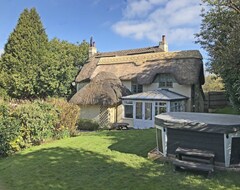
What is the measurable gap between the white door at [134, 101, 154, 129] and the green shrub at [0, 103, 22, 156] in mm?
12725

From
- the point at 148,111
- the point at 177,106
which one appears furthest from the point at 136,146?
the point at 177,106

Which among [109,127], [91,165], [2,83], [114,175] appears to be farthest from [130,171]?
[2,83]

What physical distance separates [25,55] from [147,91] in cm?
1768

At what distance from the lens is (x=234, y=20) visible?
33.9 ft

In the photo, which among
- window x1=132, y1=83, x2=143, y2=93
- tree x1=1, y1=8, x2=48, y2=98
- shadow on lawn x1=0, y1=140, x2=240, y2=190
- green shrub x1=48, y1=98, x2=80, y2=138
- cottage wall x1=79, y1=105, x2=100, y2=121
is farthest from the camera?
tree x1=1, y1=8, x2=48, y2=98

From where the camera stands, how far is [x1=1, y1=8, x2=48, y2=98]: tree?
3144cm

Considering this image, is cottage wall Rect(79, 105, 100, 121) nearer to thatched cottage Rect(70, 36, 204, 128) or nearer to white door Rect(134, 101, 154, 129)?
thatched cottage Rect(70, 36, 204, 128)

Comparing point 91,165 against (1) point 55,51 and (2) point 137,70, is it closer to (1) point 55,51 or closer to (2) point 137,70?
(2) point 137,70

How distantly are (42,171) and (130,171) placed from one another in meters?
2.95

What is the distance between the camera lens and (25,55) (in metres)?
33.1

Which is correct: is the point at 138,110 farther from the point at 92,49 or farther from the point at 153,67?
the point at 92,49

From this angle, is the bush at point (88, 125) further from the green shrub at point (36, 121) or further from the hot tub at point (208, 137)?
the hot tub at point (208, 137)

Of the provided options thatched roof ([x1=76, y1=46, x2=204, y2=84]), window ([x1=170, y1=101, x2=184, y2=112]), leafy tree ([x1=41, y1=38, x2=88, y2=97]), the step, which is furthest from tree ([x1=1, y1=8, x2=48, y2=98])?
the step

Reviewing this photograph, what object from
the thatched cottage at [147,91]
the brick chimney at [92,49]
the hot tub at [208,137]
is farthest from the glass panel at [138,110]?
the brick chimney at [92,49]
